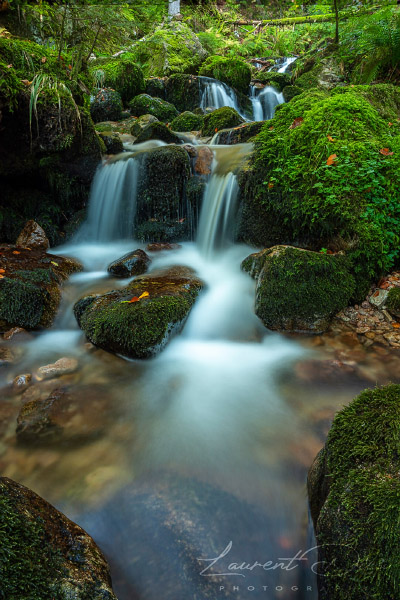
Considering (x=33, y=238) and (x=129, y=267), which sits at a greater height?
(x=33, y=238)

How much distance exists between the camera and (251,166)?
5262 mm

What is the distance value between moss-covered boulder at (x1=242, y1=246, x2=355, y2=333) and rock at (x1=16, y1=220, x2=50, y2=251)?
14.1ft

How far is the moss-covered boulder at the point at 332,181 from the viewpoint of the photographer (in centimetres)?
385

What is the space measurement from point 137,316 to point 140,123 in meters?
8.26

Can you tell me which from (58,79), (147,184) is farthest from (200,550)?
(58,79)

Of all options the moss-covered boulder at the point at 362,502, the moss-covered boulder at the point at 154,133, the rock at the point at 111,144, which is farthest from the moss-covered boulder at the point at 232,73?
the moss-covered boulder at the point at 362,502

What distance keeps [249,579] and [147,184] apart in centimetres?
620

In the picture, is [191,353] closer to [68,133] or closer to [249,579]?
[249,579]

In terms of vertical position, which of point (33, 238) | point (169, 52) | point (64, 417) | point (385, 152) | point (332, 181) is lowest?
point (64, 417)

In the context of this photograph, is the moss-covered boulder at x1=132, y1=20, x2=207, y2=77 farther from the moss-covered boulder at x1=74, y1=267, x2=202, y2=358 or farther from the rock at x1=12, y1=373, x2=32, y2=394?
the rock at x1=12, y1=373, x2=32, y2=394

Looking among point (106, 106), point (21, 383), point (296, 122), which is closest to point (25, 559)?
point (21, 383)

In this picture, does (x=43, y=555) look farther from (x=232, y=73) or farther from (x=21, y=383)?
(x=232, y=73)

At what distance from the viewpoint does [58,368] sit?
10.7ft

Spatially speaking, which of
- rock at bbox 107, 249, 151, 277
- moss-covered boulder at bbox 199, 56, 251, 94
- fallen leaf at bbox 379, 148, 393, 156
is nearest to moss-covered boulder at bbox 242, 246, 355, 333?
fallen leaf at bbox 379, 148, 393, 156
